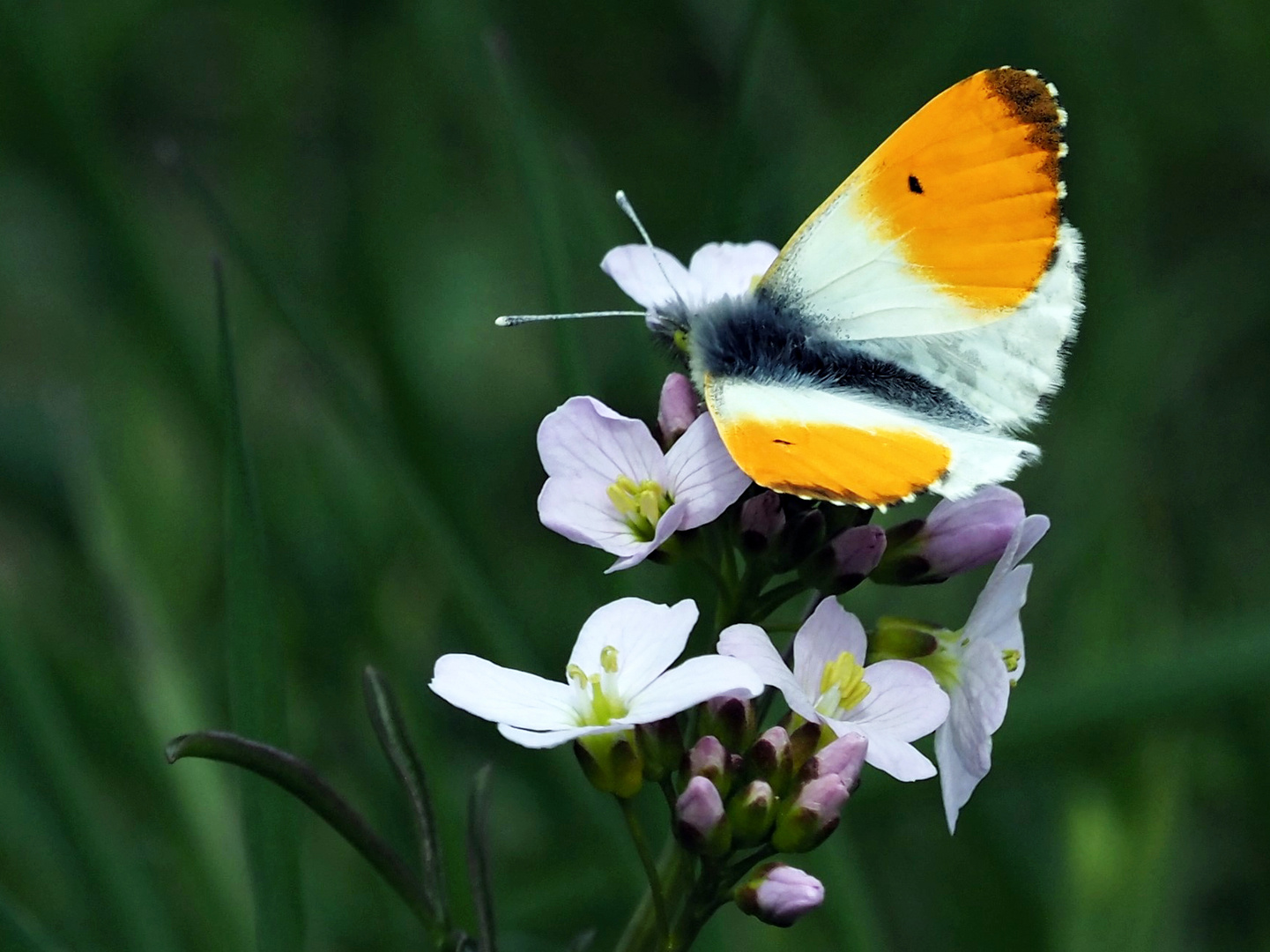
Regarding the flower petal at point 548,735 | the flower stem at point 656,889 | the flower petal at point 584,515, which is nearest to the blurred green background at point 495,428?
the flower stem at point 656,889

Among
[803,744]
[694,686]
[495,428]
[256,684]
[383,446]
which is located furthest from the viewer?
[495,428]

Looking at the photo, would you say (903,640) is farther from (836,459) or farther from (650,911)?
(650,911)

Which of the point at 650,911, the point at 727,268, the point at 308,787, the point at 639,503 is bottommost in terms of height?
the point at 650,911

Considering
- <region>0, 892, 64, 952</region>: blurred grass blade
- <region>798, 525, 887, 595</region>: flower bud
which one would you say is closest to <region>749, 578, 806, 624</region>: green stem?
<region>798, 525, 887, 595</region>: flower bud

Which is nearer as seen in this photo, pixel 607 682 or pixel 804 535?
pixel 607 682

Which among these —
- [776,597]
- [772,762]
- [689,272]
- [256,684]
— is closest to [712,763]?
[772,762]

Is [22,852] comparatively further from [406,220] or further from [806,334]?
[406,220]

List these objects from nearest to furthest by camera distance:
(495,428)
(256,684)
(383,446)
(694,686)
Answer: (694,686) < (256,684) < (383,446) < (495,428)
